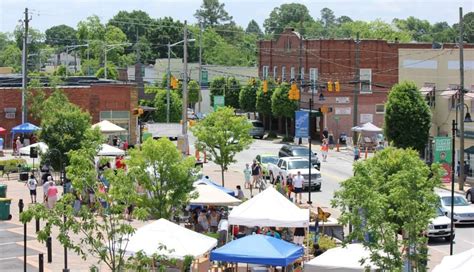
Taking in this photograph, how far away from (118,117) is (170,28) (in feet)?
322

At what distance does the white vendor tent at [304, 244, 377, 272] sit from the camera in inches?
868

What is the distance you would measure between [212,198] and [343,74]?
49730mm

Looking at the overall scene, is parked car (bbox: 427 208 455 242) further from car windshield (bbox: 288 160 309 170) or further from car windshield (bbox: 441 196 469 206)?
car windshield (bbox: 288 160 309 170)

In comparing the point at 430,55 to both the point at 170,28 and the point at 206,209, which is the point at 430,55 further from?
the point at 170,28

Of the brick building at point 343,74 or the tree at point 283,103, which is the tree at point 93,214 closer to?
the brick building at point 343,74

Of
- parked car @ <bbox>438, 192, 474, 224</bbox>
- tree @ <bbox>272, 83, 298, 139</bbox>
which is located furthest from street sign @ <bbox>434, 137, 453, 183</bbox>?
tree @ <bbox>272, 83, 298, 139</bbox>

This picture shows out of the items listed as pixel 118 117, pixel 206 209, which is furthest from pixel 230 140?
pixel 118 117

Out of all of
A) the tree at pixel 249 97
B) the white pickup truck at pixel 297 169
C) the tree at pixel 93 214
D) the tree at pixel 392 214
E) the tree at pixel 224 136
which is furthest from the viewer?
the tree at pixel 249 97

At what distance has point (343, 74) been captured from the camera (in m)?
80.9

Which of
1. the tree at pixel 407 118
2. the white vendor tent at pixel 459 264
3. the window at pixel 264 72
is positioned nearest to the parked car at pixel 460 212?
the white vendor tent at pixel 459 264

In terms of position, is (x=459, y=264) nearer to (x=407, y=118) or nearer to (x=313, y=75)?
(x=407, y=118)

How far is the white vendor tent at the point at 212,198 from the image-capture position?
3228 cm

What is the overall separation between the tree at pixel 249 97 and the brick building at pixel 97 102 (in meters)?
18.2

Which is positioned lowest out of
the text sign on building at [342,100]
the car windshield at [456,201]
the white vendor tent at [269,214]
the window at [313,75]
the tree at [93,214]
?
the car windshield at [456,201]
